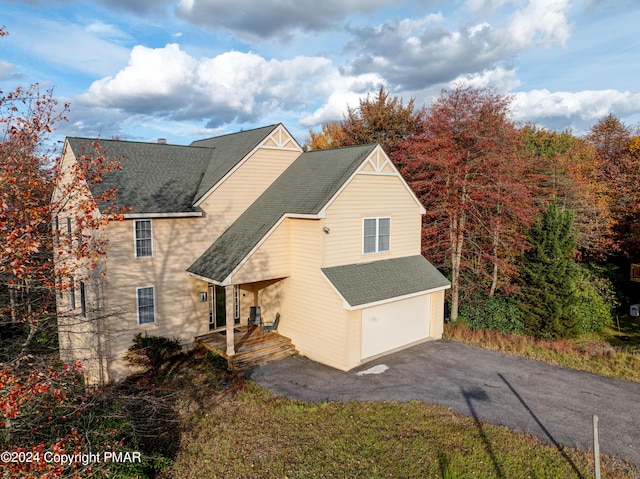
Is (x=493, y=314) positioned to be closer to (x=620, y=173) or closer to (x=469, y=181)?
(x=469, y=181)

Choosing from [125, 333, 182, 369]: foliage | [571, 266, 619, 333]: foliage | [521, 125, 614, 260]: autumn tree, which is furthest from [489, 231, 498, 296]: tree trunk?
[125, 333, 182, 369]: foliage

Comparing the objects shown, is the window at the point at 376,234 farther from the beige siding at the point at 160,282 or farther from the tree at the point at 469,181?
the beige siding at the point at 160,282

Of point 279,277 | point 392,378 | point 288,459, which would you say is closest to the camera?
point 288,459

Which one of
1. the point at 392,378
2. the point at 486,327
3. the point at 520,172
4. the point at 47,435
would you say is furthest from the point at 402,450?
the point at 520,172

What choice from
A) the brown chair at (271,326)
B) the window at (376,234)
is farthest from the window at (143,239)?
the window at (376,234)

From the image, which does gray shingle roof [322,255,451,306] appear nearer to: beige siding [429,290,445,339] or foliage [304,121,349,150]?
beige siding [429,290,445,339]

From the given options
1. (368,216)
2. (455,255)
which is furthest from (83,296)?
(455,255)

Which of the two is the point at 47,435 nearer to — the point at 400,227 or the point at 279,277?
the point at 279,277
